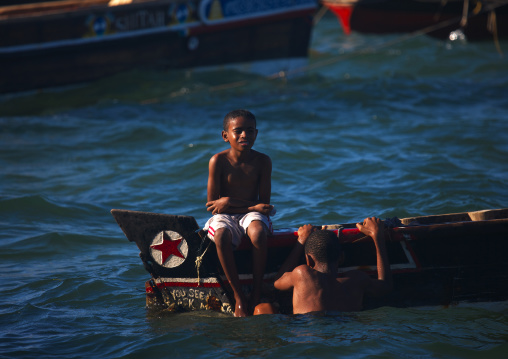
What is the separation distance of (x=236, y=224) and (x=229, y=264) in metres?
0.30

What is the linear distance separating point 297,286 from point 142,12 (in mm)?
7836

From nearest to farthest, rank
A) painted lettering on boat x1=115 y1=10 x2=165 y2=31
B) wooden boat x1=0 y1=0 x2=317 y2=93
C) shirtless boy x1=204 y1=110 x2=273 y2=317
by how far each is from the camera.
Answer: shirtless boy x1=204 y1=110 x2=273 y2=317
wooden boat x1=0 y1=0 x2=317 y2=93
painted lettering on boat x1=115 y1=10 x2=165 y2=31

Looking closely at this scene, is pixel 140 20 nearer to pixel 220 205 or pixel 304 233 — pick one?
pixel 220 205

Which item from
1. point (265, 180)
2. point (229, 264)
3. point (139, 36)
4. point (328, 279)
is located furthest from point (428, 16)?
point (229, 264)

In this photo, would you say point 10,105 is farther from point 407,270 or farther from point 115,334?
point 407,270

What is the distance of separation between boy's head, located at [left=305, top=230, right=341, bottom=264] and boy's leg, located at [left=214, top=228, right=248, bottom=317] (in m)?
0.54

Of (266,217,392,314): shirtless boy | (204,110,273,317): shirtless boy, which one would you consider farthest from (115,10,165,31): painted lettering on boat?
(266,217,392,314): shirtless boy

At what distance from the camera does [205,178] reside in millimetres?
8094

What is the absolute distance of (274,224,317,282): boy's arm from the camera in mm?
4359

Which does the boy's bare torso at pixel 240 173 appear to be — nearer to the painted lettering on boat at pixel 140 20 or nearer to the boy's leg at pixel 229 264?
the boy's leg at pixel 229 264

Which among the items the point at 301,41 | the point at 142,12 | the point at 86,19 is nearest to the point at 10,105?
the point at 86,19

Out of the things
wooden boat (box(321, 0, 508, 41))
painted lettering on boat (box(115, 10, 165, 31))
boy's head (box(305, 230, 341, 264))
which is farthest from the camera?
wooden boat (box(321, 0, 508, 41))

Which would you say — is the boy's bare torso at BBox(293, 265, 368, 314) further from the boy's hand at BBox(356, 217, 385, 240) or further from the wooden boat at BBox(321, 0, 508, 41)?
the wooden boat at BBox(321, 0, 508, 41)

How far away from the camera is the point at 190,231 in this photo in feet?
14.3
